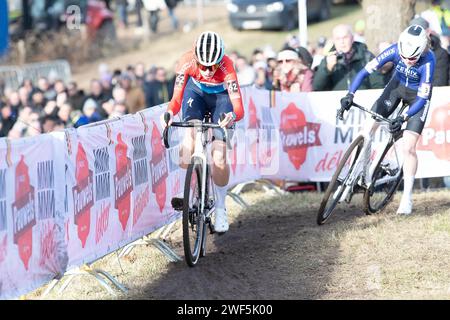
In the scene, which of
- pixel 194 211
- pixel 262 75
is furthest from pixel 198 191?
pixel 262 75

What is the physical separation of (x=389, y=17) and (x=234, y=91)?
287 inches

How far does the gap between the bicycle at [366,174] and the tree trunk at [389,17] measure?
16.4 feet

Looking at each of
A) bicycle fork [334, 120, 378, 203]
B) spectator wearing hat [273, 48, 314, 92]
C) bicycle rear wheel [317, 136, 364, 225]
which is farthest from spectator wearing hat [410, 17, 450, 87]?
bicycle rear wheel [317, 136, 364, 225]

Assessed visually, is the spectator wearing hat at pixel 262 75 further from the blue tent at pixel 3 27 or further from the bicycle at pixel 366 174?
the bicycle at pixel 366 174

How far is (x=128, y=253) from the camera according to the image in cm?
1064

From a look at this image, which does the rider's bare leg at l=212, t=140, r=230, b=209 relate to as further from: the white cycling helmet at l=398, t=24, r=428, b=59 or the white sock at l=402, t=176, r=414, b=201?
the white sock at l=402, t=176, r=414, b=201

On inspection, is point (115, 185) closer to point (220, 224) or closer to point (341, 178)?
point (220, 224)

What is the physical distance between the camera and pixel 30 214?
8141 mm

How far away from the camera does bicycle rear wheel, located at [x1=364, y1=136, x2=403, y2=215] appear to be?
11516 mm

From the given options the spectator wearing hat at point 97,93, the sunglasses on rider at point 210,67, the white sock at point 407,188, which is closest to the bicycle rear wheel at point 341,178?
the white sock at point 407,188

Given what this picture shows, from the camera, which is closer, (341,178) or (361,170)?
(341,178)
